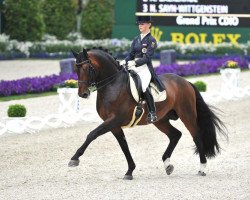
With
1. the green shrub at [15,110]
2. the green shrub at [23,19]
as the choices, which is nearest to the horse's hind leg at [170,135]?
the green shrub at [15,110]

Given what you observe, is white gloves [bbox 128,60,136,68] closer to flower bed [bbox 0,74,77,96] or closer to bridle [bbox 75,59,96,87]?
bridle [bbox 75,59,96,87]

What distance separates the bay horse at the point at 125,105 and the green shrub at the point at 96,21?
36.9 m

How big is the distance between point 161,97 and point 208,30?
3049 cm

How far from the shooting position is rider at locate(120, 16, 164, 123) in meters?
12.6

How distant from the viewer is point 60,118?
18938mm

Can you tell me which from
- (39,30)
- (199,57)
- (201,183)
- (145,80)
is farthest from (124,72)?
(39,30)

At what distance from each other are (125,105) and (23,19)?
31.6 metres

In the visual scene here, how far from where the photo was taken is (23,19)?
4312cm

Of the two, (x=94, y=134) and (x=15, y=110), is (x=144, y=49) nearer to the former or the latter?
(x=94, y=134)

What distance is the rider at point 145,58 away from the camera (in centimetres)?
1259

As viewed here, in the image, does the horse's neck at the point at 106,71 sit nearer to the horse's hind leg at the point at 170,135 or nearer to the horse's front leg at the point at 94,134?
the horse's front leg at the point at 94,134

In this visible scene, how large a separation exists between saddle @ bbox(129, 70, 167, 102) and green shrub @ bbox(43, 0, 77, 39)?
118ft

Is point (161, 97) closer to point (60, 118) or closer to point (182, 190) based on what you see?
point (182, 190)

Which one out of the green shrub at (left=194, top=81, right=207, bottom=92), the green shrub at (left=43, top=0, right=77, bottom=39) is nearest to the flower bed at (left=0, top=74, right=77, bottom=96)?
the green shrub at (left=194, top=81, right=207, bottom=92)
